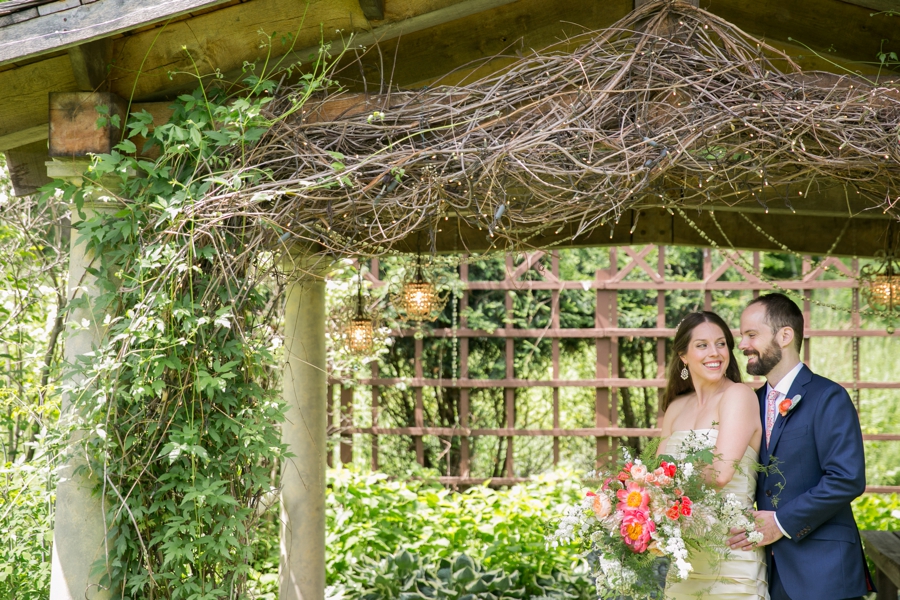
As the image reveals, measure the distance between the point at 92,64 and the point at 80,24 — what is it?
32cm

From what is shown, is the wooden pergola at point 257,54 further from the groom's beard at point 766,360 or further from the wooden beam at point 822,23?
the groom's beard at point 766,360

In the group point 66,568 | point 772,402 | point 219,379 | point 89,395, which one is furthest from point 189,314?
point 772,402

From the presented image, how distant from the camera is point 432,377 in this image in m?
8.24

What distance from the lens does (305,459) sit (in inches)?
191

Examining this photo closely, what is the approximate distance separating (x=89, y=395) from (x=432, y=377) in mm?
5395

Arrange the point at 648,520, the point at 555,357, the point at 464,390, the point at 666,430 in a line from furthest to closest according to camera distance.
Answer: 1. the point at 464,390
2. the point at 555,357
3. the point at 666,430
4. the point at 648,520

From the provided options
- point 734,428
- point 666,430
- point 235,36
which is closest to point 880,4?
point 734,428

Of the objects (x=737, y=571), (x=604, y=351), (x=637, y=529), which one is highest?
(x=604, y=351)

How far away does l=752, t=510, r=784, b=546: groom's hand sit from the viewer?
3.23m

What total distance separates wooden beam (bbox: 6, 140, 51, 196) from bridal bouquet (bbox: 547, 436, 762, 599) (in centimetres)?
310

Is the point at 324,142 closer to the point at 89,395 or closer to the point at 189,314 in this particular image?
the point at 189,314

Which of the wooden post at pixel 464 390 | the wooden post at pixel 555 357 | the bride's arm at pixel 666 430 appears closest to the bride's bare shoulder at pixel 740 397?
the bride's arm at pixel 666 430

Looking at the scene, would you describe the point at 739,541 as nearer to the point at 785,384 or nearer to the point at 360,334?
the point at 785,384

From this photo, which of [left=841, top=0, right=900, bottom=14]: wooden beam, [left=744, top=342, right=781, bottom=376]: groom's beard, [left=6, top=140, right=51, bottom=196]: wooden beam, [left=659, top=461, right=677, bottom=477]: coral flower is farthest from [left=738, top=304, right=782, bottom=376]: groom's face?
[left=6, top=140, right=51, bottom=196]: wooden beam
